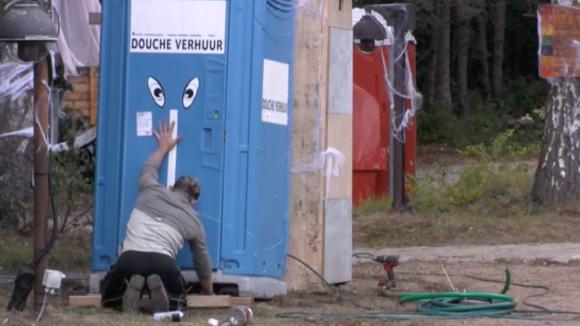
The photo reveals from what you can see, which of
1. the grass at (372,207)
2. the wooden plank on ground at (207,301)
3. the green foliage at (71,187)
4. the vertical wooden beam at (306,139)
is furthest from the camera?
the grass at (372,207)

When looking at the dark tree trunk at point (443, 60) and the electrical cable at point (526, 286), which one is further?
the dark tree trunk at point (443, 60)

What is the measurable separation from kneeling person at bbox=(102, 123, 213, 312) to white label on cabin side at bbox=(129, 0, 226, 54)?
2.99 ft

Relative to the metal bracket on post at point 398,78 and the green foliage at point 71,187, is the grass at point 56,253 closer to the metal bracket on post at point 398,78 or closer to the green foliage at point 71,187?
the green foliage at point 71,187

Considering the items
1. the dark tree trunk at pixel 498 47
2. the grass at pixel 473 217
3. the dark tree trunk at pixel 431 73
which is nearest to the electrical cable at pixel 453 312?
the grass at pixel 473 217

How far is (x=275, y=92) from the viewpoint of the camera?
10.6 m

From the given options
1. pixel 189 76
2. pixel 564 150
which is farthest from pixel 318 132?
pixel 564 150

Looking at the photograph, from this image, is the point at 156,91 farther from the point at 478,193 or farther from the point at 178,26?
the point at 478,193

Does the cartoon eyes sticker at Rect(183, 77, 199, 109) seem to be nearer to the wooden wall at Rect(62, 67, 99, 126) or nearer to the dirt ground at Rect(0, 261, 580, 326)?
the dirt ground at Rect(0, 261, 580, 326)

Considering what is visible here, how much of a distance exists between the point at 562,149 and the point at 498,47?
78.0 ft

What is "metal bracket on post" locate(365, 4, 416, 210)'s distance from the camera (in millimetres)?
17203

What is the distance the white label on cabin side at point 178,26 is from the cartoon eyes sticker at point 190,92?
0.78ft

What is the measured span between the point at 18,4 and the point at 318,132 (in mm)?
3129

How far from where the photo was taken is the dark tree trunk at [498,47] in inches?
1519

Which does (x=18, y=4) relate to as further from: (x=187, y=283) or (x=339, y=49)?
(x=339, y=49)
